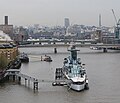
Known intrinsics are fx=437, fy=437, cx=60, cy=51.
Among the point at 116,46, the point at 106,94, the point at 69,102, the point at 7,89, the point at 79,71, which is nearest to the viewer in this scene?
the point at 69,102

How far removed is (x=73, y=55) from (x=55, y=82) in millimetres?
1897

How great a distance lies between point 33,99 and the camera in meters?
9.41

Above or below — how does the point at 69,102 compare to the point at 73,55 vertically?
below

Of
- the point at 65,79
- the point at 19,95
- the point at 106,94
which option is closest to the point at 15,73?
the point at 65,79

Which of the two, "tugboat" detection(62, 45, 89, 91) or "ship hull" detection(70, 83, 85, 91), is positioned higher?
"tugboat" detection(62, 45, 89, 91)

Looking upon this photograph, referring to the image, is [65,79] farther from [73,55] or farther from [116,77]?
[116,77]

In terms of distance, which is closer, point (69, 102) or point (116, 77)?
point (69, 102)

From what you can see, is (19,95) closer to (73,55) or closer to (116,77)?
(73,55)

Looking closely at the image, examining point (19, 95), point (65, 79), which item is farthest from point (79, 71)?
point (19, 95)

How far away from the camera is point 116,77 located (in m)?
13.1

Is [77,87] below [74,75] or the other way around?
below

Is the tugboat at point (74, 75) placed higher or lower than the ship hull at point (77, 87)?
higher

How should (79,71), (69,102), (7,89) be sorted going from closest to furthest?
(69,102)
(7,89)
(79,71)

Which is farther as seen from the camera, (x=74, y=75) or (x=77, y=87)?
(x=74, y=75)
